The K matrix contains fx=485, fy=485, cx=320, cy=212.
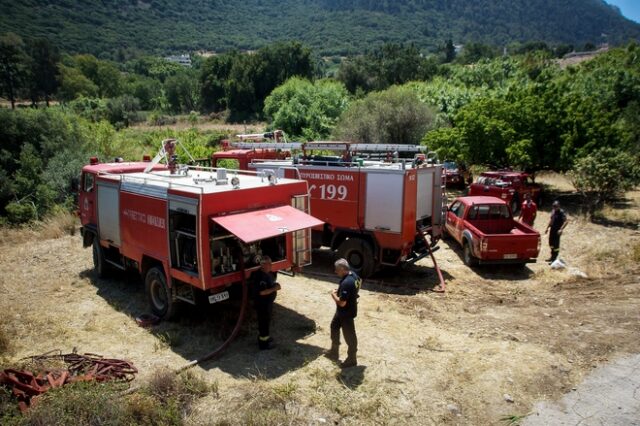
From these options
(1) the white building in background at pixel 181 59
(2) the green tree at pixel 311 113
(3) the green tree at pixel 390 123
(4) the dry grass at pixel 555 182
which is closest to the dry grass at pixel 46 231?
(3) the green tree at pixel 390 123

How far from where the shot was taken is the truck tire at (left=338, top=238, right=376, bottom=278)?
39.1 ft

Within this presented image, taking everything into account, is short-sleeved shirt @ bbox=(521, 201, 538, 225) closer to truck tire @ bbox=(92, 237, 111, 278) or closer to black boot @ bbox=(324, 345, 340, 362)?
black boot @ bbox=(324, 345, 340, 362)

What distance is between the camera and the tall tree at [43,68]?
3130 inches

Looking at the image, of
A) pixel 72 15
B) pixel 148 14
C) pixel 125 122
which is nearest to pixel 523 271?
pixel 125 122

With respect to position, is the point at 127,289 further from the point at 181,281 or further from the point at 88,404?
the point at 88,404

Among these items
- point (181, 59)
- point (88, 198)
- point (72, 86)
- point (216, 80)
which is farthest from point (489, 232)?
point (181, 59)

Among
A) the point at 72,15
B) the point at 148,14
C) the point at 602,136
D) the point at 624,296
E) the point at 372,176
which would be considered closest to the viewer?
the point at 624,296

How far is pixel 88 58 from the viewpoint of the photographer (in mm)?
99062

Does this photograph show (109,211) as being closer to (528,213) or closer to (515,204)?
(528,213)

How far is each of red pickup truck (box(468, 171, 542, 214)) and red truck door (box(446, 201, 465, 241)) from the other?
5138mm

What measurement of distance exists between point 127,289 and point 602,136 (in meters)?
19.6

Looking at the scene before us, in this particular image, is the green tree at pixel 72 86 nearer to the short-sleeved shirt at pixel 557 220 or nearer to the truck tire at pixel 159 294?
the truck tire at pixel 159 294

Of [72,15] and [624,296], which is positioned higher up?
[72,15]

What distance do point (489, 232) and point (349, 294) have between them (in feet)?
27.2
